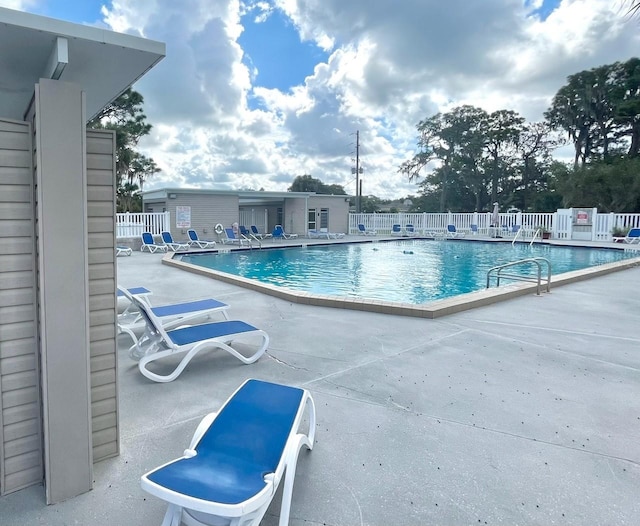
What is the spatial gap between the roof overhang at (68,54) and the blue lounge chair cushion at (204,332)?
2.19 m

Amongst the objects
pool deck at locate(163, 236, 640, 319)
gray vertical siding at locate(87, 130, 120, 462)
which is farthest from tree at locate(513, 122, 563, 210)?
gray vertical siding at locate(87, 130, 120, 462)

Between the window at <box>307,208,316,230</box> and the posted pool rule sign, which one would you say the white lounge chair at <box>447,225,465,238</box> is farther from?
the window at <box>307,208,316,230</box>

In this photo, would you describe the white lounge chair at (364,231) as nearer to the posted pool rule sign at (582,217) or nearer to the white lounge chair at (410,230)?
the white lounge chair at (410,230)

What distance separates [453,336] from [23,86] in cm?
450

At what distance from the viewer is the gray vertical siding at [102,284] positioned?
2.12 metres


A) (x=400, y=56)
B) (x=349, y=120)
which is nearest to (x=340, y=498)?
(x=400, y=56)

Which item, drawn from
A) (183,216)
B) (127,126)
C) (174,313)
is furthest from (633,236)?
(127,126)

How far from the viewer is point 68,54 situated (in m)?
2.00

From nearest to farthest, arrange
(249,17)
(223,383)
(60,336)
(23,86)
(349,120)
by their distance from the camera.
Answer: (60,336)
(23,86)
(223,383)
(249,17)
(349,120)

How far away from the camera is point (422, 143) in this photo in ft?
130

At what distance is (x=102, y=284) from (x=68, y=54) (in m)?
1.11

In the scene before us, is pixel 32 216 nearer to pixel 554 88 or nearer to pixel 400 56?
pixel 400 56

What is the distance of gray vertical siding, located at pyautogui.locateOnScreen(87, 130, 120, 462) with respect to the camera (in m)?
2.12

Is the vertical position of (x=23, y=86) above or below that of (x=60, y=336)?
above
